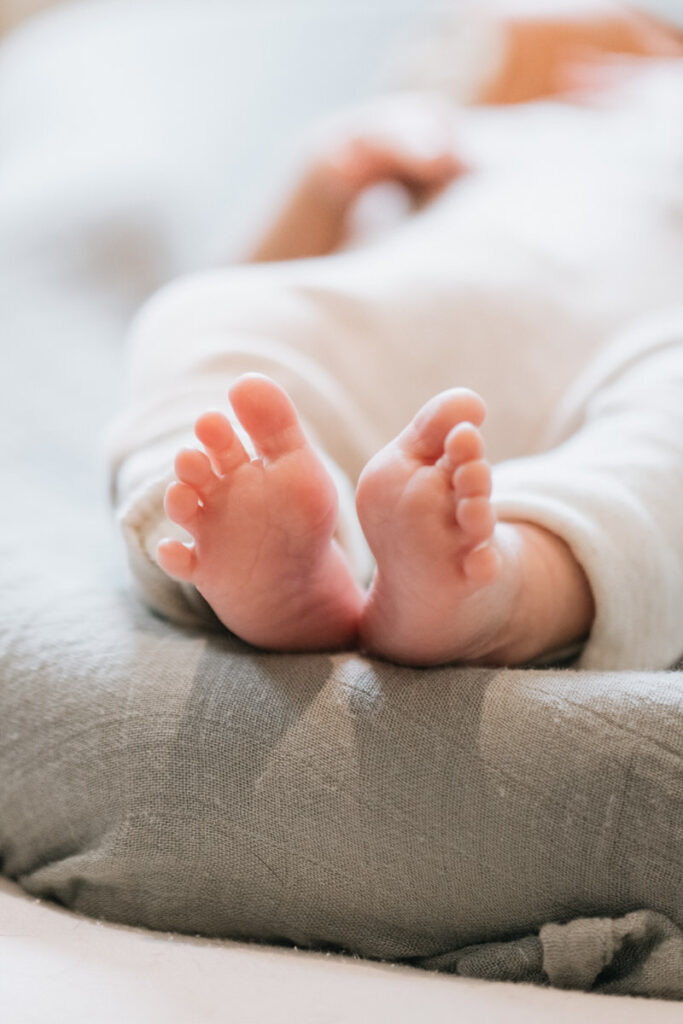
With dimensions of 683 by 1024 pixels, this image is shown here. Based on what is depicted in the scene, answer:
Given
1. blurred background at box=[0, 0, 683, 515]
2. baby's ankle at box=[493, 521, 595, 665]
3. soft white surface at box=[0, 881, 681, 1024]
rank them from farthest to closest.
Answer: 1. blurred background at box=[0, 0, 683, 515]
2. baby's ankle at box=[493, 521, 595, 665]
3. soft white surface at box=[0, 881, 681, 1024]

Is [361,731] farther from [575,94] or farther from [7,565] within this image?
[575,94]

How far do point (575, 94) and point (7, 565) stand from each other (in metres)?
1.01

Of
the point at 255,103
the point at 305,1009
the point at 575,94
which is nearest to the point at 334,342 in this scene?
the point at 305,1009

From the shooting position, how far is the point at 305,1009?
40cm

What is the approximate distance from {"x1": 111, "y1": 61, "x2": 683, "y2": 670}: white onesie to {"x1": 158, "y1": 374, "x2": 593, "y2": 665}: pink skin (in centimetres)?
3

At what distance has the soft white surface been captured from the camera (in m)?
0.39

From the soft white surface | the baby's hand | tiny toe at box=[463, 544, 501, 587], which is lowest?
the soft white surface

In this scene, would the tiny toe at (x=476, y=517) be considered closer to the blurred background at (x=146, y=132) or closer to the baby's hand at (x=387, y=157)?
the blurred background at (x=146, y=132)

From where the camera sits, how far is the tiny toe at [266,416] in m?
0.46

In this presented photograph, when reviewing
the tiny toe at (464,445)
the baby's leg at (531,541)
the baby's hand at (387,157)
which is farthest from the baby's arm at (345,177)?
the tiny toe at (464,445)

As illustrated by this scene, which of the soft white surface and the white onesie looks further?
the white onesie

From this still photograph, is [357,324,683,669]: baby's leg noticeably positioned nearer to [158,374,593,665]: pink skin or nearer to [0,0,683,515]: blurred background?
[158,374,593,665]: pink skin

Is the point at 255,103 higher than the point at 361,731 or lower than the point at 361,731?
higher

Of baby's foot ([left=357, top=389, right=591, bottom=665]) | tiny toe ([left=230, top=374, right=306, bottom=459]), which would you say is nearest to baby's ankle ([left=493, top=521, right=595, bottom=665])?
baby's foot ([left=357, top=389, right=591, bottom=665])
